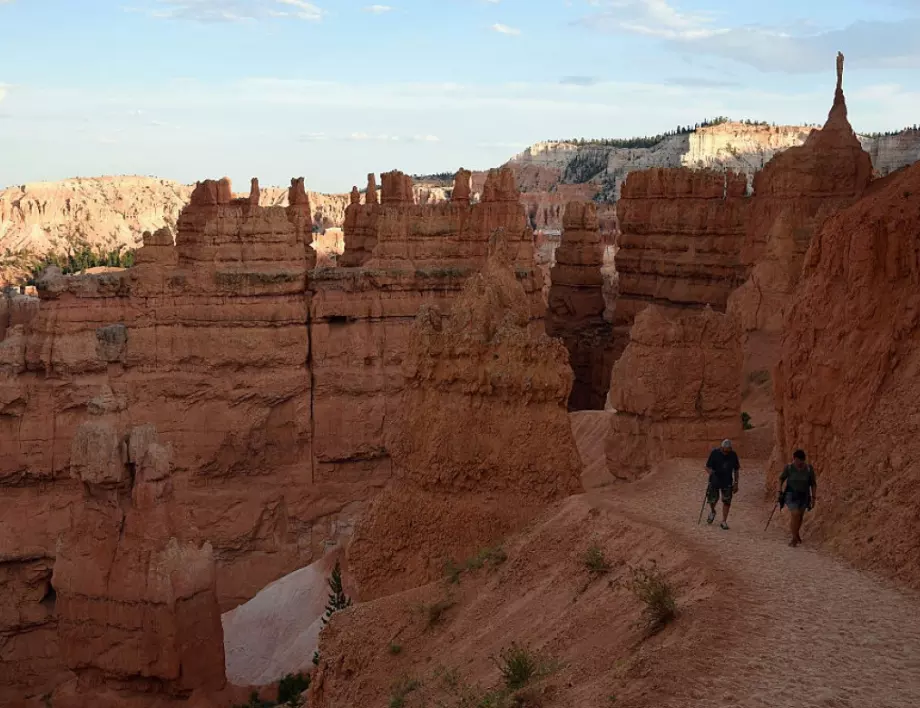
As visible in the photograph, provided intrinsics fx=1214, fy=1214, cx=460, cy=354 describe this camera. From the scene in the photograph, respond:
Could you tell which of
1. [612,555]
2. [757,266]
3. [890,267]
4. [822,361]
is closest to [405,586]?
[612,555]

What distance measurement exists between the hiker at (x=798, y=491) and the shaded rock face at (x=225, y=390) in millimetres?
15005

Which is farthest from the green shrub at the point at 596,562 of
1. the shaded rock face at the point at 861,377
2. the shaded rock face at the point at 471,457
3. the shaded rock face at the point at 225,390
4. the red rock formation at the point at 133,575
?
the shaded rock face at the point at 225,390

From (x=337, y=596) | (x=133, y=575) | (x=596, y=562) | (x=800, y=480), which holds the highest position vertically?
(x=800, y=480)

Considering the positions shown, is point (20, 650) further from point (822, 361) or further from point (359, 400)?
point (822, 361)

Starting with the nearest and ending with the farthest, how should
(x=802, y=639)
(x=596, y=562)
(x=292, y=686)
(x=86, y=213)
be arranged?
(x=802, y=639)
(x=596, y=562)
(x=292, y=686)
(x=86, y=213)

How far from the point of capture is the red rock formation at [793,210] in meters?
27.5

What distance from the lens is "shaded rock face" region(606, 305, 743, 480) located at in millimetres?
18938

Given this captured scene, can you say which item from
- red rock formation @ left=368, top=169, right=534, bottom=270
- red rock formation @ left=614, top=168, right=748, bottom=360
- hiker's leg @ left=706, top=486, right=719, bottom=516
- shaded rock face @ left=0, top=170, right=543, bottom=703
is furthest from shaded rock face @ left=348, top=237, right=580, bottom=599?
red rock formation @ left=614, top=168, right=748, bottom=360

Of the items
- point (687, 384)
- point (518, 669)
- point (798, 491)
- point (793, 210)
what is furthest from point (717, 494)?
point (793, 210)

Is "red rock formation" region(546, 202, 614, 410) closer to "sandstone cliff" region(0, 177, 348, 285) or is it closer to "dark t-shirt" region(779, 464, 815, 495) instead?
"dark t-shirt" region(779, 464, 815, 495)

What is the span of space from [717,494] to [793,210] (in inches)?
678

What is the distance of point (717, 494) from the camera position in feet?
41.9

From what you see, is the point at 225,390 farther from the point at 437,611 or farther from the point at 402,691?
the point at 402,691

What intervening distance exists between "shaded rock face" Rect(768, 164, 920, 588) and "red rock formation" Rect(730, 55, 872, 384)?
12.8 m
